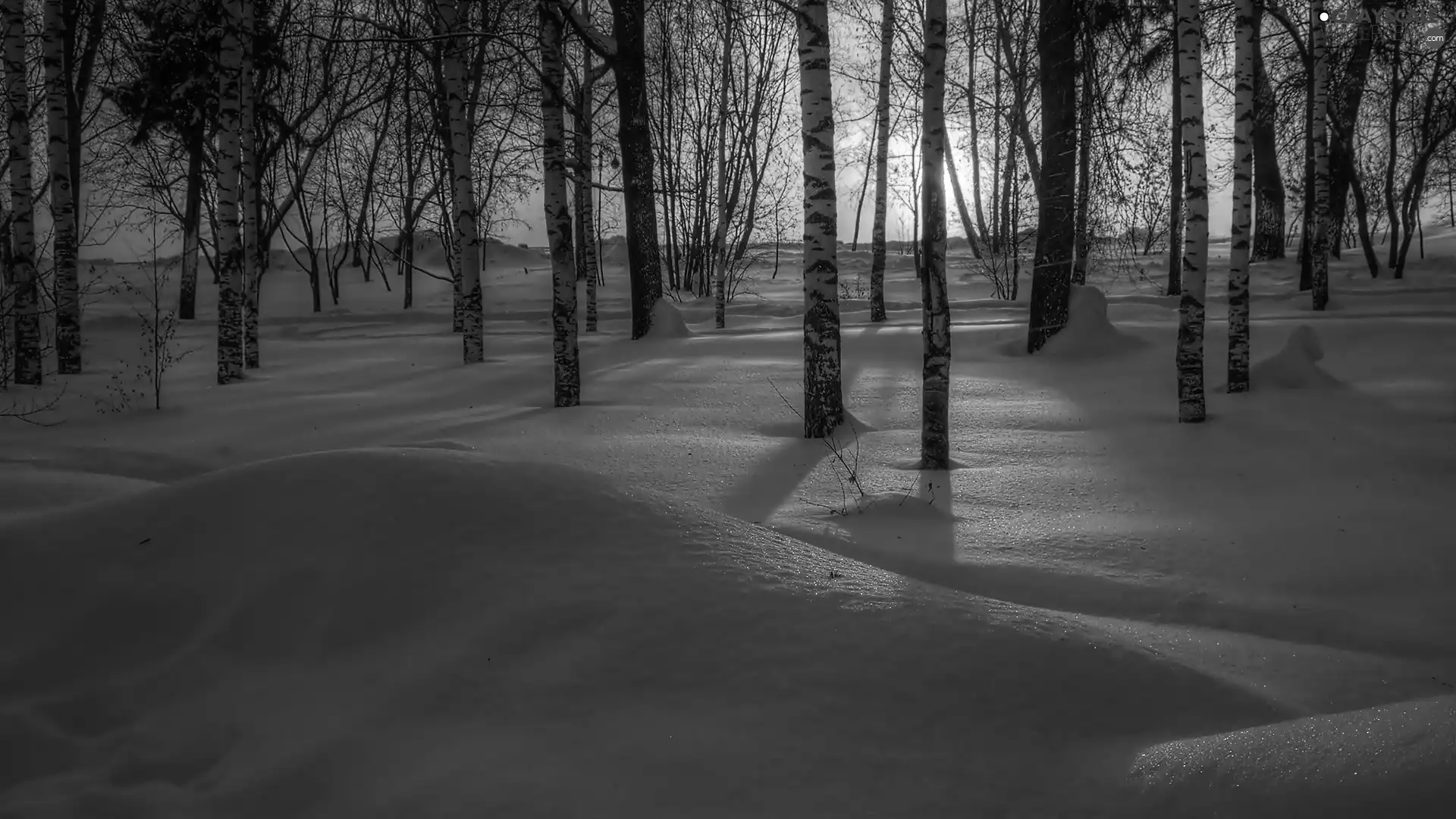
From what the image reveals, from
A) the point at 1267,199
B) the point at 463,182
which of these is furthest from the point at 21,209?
the point at 1267,199

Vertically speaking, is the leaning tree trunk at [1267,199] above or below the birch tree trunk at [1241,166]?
above

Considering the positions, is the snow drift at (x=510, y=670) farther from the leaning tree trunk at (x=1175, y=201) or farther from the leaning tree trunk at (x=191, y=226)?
the leaning tree trunk at (x=191, y=226)

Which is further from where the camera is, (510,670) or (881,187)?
(881,187)

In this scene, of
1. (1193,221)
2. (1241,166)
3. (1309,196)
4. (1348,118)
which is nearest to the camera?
(1193,221)

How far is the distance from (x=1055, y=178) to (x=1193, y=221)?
366 centimetres

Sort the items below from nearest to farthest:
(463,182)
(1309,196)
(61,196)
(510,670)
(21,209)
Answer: (510,670) → (21,209) → (61,196) → (463,182) → (1309,196)

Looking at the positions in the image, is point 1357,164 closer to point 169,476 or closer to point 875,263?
point 875,263

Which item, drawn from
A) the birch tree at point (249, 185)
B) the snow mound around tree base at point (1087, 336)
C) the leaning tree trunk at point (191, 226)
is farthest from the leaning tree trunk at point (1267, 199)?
the leaning tree trunk at point (191, 226)

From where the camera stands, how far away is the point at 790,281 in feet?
93.5

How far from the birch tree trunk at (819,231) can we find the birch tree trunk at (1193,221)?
2.89 m

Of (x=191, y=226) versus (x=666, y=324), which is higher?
(x=191, y=226)

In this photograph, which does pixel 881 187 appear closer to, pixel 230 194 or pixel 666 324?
pixel 666 324

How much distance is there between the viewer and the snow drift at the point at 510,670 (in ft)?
7.08

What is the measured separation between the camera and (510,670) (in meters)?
2.56
